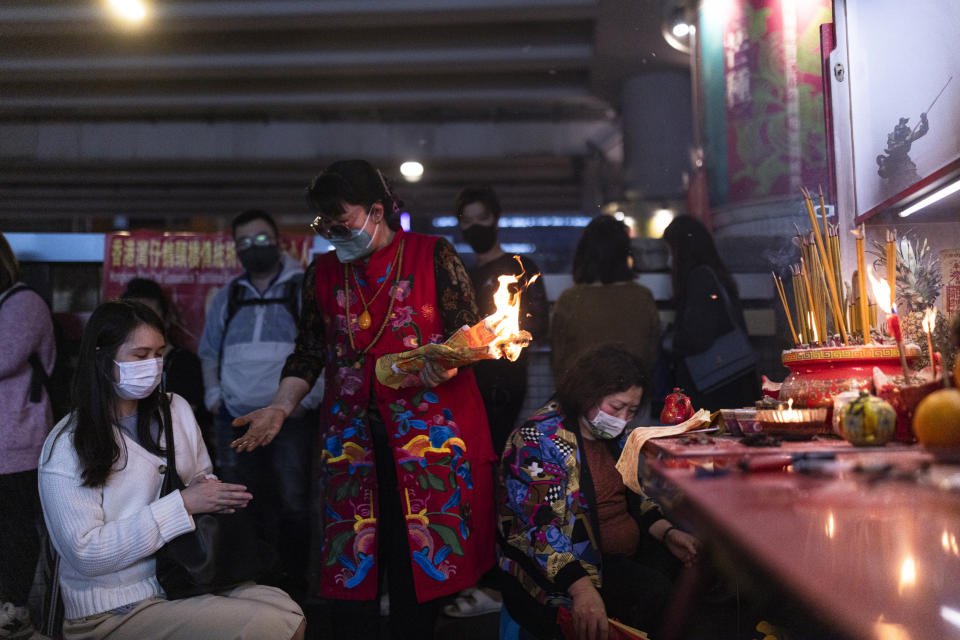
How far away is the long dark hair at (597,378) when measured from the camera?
2.57m

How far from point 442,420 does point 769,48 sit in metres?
3.27

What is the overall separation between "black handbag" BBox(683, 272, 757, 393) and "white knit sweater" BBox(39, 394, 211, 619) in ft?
7.14

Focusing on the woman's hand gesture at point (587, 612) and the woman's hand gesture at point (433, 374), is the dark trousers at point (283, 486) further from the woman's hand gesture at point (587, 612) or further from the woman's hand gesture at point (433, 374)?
the woman's hand gesture at point (587, 612)

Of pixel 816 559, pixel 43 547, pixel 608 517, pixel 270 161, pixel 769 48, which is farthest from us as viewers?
pixel 270 161

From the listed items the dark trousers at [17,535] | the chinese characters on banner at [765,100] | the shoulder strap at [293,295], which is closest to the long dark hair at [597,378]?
the shoulder strap at [293,295]

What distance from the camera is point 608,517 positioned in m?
2.74

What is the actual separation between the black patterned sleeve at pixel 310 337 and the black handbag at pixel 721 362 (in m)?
1.66

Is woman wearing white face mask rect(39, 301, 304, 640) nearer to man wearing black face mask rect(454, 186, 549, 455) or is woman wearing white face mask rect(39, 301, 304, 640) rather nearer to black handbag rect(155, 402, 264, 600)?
black handbag rect(155, 402, 264, 600)

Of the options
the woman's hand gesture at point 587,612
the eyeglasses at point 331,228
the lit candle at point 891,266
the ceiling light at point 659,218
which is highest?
the ceiling light at point 659,218

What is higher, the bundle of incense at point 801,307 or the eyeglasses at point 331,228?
the eyeglasses at point 331,228

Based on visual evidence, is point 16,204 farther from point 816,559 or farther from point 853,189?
point 816,559

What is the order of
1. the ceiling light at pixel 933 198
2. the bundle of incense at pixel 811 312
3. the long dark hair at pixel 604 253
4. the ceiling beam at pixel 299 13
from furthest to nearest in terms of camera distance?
1. the ceiling beam at pixel 299 13
2. the long dark hair at pixel 604 253
3. the bundle of incense at pixel 811 312
4. the ceiling light at pixel 933 198

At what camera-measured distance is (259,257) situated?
3721mm

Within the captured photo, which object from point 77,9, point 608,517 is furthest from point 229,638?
point 77,9
